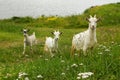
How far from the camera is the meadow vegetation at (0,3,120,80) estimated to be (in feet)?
40.0

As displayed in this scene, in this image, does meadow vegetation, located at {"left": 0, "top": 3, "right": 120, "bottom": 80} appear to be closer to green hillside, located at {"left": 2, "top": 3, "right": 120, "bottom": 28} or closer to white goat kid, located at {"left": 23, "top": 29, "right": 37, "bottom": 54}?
green hillside, located at {"left": 2, "top": 3, "right": 120, "bottom": 28}

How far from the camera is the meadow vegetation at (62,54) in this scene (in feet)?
40.0

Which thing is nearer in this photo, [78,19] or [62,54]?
[62,54]

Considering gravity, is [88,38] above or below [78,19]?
above

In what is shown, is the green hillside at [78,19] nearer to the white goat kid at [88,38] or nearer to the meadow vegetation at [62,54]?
the meadow vegetation at [62,54]

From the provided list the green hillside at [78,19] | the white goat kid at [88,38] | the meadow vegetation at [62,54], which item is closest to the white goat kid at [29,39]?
the meadow vegetation at [62,54]

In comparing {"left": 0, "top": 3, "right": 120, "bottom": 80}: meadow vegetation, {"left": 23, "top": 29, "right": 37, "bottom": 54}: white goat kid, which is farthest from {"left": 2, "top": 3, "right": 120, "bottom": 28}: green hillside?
{"left": 23, "top": 29, "right": 37, "bottom": 54}: white goat kid

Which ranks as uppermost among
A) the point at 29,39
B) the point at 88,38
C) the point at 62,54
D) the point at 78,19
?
the point at 88,38

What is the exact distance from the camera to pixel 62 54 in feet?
65.6

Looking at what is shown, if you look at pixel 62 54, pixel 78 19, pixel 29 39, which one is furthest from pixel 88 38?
pixel 78 19

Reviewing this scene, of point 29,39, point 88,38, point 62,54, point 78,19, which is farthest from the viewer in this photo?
point 78,19

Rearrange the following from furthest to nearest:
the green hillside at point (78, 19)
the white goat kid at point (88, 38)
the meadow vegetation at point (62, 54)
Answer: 1. the green hillside at point (78, 19)
2. the white goat kid at point (88, 38)
3. the meadow vegetation at point (62, 54)

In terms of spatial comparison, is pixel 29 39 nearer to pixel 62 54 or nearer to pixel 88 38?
pixel 62 54

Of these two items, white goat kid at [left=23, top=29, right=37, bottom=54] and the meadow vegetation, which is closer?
the meadow vegetation
